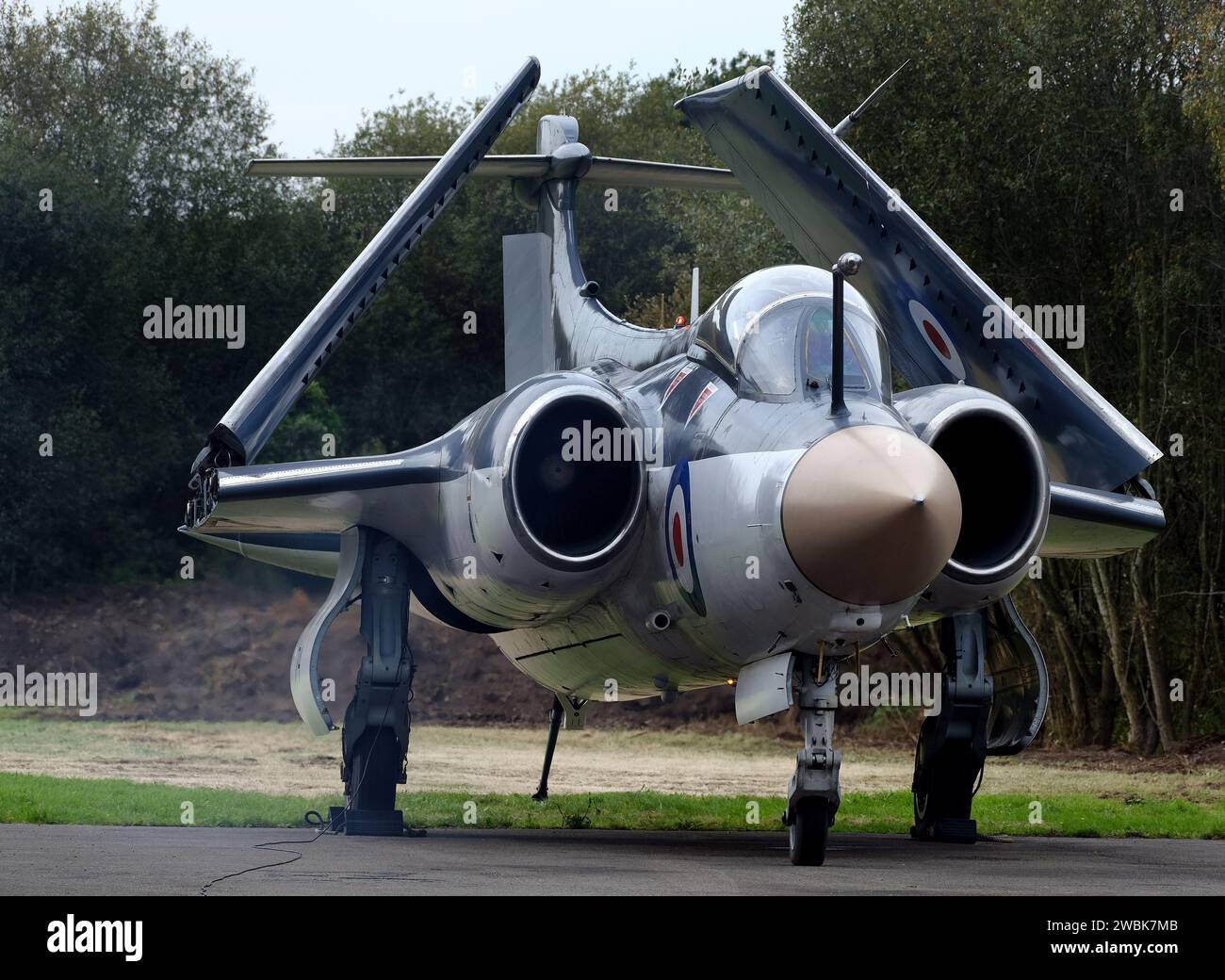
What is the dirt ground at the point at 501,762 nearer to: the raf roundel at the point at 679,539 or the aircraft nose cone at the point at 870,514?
the raf roundel at the point at 679,539

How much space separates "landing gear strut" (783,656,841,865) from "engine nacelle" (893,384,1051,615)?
5.36 feet

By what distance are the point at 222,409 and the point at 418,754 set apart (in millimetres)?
13831

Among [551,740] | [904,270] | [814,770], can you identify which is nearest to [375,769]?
[814,770]

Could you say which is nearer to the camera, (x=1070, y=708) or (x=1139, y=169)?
(x=1139, y=169)

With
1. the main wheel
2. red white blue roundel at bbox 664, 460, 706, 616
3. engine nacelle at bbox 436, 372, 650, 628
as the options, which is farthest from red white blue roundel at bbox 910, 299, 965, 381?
the main wheel

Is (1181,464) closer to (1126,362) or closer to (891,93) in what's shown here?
(1126,362)

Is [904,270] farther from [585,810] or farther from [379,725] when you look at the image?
[585,810]

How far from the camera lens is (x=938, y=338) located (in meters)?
12.3

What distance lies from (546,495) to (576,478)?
0.25 m

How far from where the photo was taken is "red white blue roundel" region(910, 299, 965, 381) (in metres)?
12.2

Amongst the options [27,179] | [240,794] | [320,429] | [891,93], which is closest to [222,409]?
[320,429]

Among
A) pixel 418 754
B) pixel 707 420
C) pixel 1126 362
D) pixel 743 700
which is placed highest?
pixel 1126 362

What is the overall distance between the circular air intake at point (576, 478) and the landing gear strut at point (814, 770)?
1.78 m

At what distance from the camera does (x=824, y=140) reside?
1173cm
